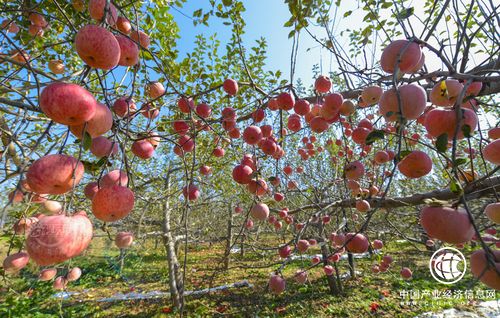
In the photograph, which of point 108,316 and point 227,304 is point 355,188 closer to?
point 227,304

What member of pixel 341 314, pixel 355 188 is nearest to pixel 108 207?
pixel 355 188

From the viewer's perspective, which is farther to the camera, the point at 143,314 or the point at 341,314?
the point at 143,314

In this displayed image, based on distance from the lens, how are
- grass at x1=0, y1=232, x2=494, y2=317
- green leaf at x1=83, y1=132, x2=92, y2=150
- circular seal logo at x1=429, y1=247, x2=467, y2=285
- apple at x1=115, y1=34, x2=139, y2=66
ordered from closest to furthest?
green leaf at x1=83, y1=132, x2=92, y2=150 → apple at x1=115, y1=34, x2=139, y2=66 → circular seal logo at x1=429, y1=247, x2=467, y2=285 → grass at x1=0, y1=232, x2=494, y2=317

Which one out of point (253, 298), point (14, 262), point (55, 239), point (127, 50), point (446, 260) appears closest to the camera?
point (55, 239)

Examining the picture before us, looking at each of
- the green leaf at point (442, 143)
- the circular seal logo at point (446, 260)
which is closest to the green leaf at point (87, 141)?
the green leaf at point (442, 143)

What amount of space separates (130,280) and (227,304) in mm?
5006

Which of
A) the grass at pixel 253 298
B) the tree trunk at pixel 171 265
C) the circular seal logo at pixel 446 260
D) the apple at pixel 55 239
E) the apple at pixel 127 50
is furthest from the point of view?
the tree trunk at pixel 171 265

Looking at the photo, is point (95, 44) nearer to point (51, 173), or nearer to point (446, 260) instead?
point (51, 173)

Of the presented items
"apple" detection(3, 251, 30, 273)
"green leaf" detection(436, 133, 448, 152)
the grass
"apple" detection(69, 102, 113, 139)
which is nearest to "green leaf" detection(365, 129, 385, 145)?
"green leaf" detection(436, 133, 448, 152)

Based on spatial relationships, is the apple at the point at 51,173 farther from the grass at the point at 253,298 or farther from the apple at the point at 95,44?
the grass at the point at 253,298

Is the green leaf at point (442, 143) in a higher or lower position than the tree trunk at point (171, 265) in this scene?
higher

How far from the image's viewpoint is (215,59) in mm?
3803

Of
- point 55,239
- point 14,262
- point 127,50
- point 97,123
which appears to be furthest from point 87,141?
point 14,262

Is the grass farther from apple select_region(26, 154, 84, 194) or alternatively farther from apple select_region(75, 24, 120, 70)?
apple select_region(75, 24, 120, 70)
